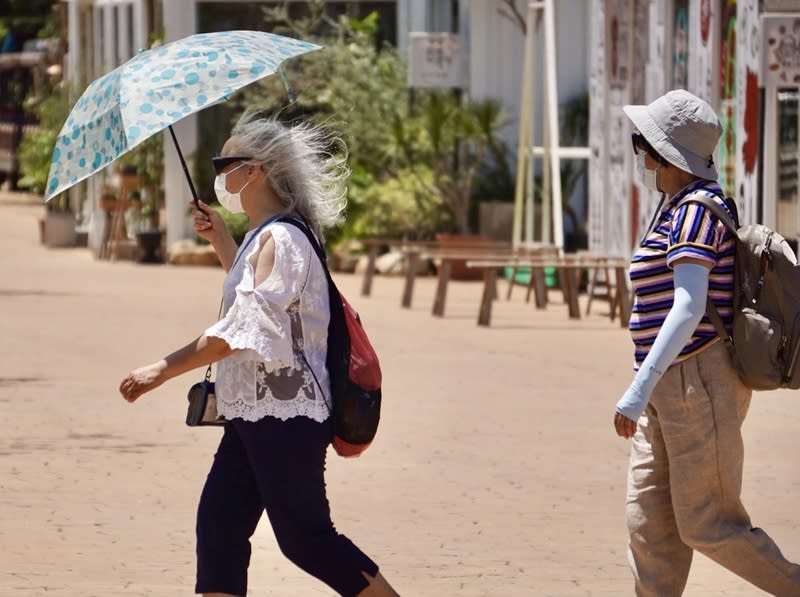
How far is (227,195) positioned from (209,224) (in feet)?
0.86

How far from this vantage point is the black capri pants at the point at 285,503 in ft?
16.7

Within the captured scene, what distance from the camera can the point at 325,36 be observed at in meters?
24.6

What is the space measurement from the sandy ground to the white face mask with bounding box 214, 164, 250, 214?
1716mm

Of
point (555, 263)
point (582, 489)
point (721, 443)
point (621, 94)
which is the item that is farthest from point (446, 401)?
point (621, 94)

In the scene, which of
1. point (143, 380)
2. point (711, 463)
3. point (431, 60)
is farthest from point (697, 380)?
point (431, 60)

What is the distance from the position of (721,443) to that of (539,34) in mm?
17979

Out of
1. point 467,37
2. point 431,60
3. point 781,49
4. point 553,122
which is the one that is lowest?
point 553,122

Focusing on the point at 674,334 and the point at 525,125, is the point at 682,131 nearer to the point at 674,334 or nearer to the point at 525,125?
the point at 674,334

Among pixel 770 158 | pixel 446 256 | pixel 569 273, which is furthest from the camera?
pixel 569 273

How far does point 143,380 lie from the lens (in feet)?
16.6

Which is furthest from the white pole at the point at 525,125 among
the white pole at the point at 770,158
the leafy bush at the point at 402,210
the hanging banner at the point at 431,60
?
the white pole at the point at 770,158

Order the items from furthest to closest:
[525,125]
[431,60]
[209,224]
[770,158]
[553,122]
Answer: [431,60] → [525,125] → [553,122] → [770,158] → [209,224]

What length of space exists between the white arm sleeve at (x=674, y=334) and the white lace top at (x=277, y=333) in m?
0.84

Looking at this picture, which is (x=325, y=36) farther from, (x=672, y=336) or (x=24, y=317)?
(x=672, y=336)
